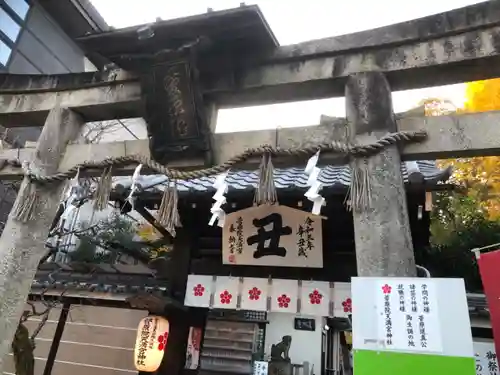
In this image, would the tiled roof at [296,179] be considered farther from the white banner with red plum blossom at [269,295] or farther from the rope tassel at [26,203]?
the rope tassel at [26,203]

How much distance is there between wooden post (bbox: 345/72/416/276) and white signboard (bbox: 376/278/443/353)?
0.39 meters

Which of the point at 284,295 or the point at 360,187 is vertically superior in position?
the point at 360,187

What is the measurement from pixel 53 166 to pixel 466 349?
4.88 metres

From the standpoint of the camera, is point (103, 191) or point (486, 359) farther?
point (486, 359)

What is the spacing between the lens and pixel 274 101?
4887mm

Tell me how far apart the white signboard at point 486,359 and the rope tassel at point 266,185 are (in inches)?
175

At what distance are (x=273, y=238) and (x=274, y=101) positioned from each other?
2.84 m

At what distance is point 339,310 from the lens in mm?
6535

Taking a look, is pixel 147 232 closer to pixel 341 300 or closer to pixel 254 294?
pixel 254 294

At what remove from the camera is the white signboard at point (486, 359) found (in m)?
5.97

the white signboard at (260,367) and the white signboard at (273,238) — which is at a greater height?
the white signboard at (273,238)

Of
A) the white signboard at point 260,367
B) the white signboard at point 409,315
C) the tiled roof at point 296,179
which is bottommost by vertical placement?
the white signboard at point 260,367

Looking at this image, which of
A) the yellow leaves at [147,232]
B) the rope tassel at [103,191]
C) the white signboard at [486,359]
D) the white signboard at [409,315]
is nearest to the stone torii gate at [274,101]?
the rope tassel at [103,191]

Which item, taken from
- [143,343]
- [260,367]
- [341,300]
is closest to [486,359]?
[341,300]
